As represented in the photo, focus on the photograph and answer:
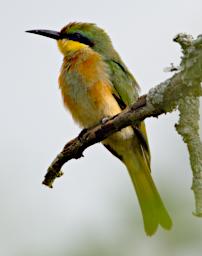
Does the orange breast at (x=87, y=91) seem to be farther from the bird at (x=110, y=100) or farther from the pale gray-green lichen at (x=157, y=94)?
the pale gray-green lichen at (x=157, y=94)

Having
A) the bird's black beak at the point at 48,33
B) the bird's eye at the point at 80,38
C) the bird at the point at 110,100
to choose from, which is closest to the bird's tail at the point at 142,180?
the bird at the point at 110,100

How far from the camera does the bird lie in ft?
12.6

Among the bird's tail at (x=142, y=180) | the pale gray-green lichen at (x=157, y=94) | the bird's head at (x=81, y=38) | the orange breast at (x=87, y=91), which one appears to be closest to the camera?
the pale gray-green lichen at (x=157, y=94)

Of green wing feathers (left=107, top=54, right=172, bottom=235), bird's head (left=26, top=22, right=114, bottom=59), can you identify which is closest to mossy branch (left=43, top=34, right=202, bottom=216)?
green wing feathers (left=107, top=54, right=172, bottom=235)

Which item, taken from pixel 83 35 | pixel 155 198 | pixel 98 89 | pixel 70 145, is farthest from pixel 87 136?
pixel 83 35

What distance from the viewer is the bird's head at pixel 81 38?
13.9 ft

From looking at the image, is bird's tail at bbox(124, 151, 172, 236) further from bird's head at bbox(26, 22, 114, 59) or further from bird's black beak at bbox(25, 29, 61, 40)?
bird's black beak at bbox(25, 29, 61, 40)

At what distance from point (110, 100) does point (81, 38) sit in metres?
0.68

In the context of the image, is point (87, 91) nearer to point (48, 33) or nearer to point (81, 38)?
point (81, 38)

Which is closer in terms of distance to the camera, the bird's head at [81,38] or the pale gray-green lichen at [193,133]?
the pale gray-green lichen at [193,133]

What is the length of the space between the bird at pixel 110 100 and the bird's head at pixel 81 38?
1 centimetres

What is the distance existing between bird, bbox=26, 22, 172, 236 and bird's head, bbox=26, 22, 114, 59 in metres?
0.01

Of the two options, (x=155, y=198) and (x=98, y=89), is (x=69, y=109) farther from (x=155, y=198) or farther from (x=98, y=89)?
(x=155, y=198)

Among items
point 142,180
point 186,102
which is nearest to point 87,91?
point 142,180
